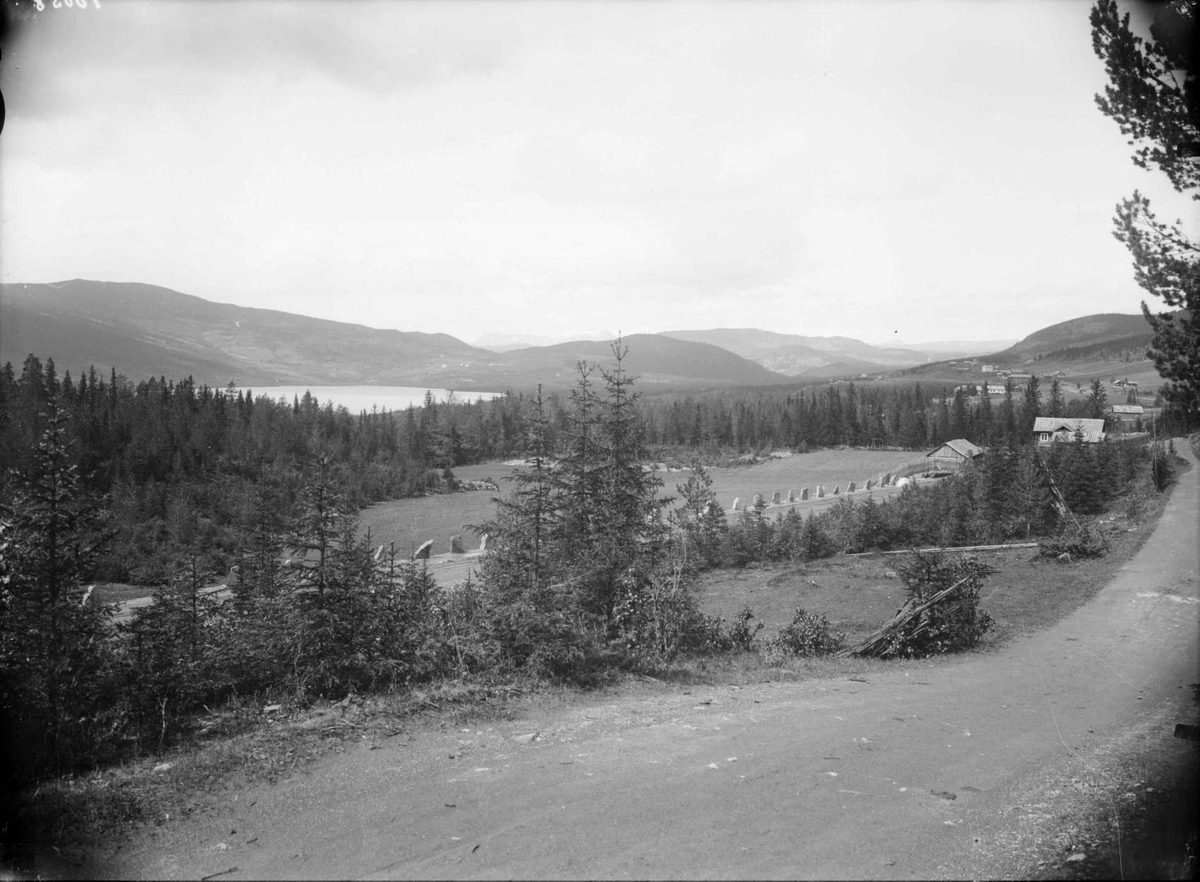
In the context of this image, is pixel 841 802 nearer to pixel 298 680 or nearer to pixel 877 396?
pixel 298 680

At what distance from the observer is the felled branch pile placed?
43.0 feet

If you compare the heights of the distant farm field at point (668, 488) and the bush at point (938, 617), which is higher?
the bush at point (938, 617)

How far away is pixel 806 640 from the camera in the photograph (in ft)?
44.5

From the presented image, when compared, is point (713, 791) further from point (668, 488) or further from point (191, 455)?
point (668, 488)

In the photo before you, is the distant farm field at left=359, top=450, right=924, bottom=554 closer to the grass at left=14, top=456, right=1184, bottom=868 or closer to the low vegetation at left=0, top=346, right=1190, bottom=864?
the low vegetation at left=0, top=346, right=1190, bottom=864

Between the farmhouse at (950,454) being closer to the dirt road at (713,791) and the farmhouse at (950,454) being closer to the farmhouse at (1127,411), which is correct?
the farmhouse at (1127,411)

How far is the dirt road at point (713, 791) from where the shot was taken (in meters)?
5.43

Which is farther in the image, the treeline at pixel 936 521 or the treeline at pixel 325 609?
the treeline at pixel 936 521

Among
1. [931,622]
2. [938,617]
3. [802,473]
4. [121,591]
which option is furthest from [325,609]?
[802,473]

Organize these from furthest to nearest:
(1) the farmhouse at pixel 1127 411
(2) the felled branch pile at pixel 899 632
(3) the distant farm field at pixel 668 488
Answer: (1) the farmhouse at pixel 1127 411 < (3) the distant farm field at pixel 668 488 < (2) the felled branch pile at pixel 899 632

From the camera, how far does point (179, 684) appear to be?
8.18m

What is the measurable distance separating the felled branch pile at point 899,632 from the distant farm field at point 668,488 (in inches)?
832

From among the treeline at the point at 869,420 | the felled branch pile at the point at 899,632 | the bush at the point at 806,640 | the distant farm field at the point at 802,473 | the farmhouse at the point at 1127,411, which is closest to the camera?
the felled branch pile at the point at 899,632

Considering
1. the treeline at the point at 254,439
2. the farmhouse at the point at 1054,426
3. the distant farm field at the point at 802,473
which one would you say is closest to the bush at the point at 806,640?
the treeline at the point at 254,439
